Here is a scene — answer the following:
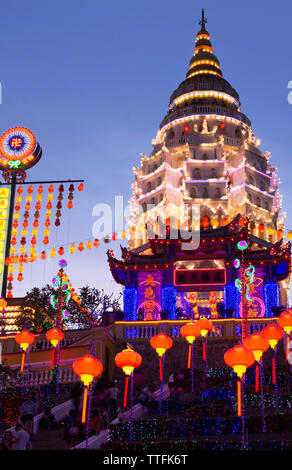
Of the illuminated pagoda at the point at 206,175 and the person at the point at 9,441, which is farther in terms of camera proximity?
the illuminated pagoda at the point at 206,175

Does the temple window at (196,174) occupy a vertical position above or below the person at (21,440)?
above

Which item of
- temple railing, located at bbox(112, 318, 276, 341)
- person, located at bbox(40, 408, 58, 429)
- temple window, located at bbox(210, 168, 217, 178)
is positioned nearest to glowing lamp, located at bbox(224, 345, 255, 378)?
person, located at bbox(40, 408, 58, 429)

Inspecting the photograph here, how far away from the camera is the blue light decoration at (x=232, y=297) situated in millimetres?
23875

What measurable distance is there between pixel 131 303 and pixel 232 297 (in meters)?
4.55

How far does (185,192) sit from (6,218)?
18.8 meters

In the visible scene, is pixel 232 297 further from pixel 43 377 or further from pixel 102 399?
pixel 102 399

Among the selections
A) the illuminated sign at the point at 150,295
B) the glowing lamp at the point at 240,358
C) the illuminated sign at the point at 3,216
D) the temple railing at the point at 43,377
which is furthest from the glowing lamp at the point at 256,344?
the illuminated sign at the point at 3,216

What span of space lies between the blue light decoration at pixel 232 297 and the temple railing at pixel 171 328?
98.7 inches

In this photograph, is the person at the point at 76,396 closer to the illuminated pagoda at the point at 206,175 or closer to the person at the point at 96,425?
the person at the point at 96,425

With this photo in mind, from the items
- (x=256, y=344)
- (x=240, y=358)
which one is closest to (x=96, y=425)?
(x=240, y=358)

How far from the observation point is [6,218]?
25125mm

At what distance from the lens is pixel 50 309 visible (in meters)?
31.5

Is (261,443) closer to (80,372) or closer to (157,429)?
(157,429)
